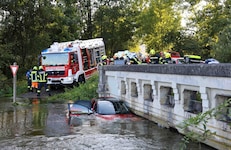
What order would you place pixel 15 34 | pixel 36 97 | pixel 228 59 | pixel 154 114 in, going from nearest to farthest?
pixel 154 114 < pixel 228 59 < pixel 36 97 < pixel 15 34

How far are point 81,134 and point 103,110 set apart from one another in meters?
3.39

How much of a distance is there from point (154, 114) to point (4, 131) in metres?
5.13

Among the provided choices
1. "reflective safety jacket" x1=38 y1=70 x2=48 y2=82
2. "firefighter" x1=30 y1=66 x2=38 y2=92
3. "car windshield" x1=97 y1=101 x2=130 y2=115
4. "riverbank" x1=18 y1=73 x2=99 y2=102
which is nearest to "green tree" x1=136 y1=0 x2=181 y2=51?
"riverbank" x1=18 y1=73 x2=99 y2=102

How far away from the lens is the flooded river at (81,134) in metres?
10.5

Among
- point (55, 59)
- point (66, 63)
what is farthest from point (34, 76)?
point (66, 63)

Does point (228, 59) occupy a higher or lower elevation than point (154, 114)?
higher

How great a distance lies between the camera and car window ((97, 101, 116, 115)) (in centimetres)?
1538

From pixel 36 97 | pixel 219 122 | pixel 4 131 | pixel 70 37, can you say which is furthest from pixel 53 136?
pixel 70 37

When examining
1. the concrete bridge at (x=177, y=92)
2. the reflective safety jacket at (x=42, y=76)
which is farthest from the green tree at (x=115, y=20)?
the concrete bridge at (x=177, y=92)

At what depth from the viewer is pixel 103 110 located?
15.4 m

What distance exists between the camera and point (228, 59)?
22.0 meters

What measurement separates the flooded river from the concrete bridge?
569 millimetres

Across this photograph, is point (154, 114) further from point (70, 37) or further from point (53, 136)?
point (70, 37)

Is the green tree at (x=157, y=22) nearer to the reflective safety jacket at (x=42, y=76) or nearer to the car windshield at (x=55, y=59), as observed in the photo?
the car windshield at (x=55, y=59)
